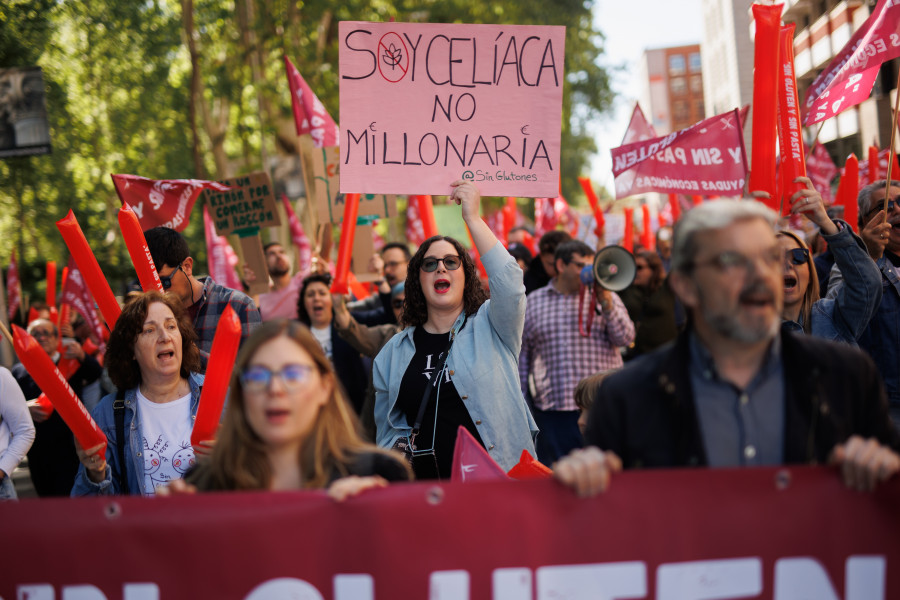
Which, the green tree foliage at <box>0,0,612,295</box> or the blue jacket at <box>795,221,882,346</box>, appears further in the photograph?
Answer: the green tree foliage at <box>0,0,612,295</box>

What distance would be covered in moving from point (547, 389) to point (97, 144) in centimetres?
2174

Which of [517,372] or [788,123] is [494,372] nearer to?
[517,372]

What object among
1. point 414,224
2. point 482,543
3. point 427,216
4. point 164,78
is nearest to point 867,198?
point 427,216

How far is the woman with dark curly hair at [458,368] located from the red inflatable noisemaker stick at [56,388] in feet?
3.93

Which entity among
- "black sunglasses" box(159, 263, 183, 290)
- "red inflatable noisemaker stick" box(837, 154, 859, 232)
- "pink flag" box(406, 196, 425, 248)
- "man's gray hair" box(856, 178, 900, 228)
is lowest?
"black sunglasses" box(159, 263, 183, 290)

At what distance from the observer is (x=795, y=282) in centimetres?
427

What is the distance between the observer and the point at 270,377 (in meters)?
2.50

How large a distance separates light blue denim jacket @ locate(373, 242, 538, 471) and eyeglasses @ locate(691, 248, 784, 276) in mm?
1635

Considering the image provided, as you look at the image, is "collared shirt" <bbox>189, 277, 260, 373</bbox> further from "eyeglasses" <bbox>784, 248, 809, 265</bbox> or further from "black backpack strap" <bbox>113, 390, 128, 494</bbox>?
"eyeglasses" <bbox>784, 248, 809, 265</bbox>

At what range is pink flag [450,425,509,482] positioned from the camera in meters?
3.17

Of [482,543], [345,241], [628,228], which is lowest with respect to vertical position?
[482,543]

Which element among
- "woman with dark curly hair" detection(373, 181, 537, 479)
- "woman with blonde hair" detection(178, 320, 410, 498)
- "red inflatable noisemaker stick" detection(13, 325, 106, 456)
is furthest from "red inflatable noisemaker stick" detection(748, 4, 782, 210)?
"red inflatable noisemaker stick" detection(13, 325, 106, 456)

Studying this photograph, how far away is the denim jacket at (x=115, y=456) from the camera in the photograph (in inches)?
139

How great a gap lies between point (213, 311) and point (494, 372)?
5.58 feet
